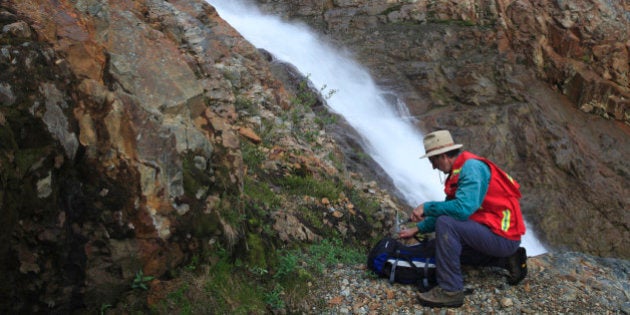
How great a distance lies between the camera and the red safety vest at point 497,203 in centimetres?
393

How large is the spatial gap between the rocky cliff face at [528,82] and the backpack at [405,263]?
10.2 meters

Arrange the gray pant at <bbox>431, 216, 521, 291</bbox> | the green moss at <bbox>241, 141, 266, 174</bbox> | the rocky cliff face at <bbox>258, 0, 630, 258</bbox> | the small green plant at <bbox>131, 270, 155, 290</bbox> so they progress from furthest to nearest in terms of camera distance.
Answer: the rocky cliff face at <bbox>258, 0, 630, 258</bbox>
the green moss at <bbox>241, 141, 266, 174</bbox>
the gray pant at <bbox>431, 216, 521, 291</bbox>
the small green plant at <bbox>131, 270, 155, 290</bbox>

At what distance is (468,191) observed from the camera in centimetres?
377

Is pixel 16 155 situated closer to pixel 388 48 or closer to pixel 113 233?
pixel 113 233

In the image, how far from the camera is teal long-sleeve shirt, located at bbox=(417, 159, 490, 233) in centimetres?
377

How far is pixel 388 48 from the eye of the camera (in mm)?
16609

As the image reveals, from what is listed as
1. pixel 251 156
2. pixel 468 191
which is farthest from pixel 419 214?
pixel 251 156

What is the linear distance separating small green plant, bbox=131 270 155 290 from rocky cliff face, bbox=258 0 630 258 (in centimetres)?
1210

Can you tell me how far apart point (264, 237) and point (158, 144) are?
45.9 inches

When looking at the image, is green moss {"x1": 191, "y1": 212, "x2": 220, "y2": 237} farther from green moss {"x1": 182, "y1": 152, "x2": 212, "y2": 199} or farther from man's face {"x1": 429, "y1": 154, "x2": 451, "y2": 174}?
man's face {"x1": 429, "y1": 154, "x2": 451, "y2": 174}

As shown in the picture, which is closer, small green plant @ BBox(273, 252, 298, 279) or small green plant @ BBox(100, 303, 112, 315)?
small green plant @ BBox(100, 303, 112, 315)

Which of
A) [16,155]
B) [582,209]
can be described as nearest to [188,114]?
[16,155]

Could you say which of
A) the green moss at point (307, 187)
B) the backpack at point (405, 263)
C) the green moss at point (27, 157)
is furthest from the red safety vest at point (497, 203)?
the green moss at point (27, 157)

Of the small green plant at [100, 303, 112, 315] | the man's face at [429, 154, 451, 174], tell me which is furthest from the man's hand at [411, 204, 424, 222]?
the small green plant at [100, 303, 112, 315]
